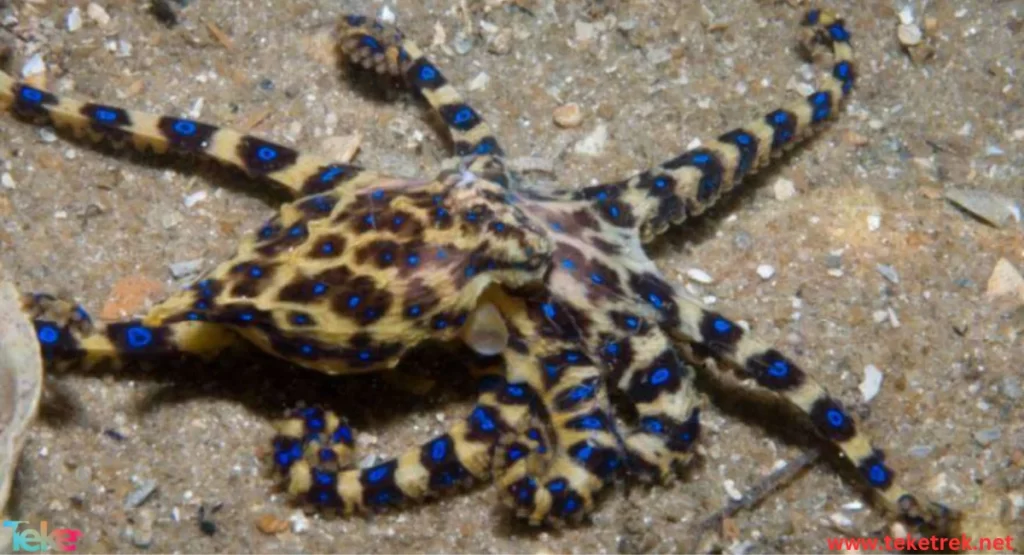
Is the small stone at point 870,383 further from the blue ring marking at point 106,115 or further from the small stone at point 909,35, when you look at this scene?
the blue ring marking at point 106,115

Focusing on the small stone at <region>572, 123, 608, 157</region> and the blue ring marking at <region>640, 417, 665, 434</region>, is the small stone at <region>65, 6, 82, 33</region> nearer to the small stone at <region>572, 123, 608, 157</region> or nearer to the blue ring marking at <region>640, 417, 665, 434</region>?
the small stone at <region>572, 123, 608, 157</region>

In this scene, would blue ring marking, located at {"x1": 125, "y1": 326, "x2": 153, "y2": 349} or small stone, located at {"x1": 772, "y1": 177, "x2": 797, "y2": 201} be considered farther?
small stone, located at {"x1": 772, "y1": 177, "x2": 797, "y2": 201}

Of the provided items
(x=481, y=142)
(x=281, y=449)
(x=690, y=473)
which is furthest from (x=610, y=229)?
(x=281, y=449)

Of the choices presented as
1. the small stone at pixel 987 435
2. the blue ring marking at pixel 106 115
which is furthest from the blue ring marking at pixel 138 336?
the small stone at pixel 987 435

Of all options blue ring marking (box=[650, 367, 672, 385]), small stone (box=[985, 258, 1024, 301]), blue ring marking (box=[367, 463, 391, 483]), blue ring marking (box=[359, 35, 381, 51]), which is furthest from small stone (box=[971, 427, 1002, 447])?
blue ring marking (box=[359, 35, 381, 51])

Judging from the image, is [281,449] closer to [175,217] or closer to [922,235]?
[175,217]
